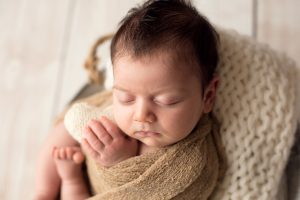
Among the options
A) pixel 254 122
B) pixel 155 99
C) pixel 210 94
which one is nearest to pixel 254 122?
pixel 254 122

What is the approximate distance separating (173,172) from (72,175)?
0.78 ft

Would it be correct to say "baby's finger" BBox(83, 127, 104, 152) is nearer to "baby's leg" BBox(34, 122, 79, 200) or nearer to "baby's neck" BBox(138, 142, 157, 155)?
"baby's neck" BBox(138, 142, 157, 155)

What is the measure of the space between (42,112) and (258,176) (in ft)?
2.09

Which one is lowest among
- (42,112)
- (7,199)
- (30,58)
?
(7,199)

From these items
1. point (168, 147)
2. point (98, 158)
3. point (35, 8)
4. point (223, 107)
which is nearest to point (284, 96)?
point (223, 107)

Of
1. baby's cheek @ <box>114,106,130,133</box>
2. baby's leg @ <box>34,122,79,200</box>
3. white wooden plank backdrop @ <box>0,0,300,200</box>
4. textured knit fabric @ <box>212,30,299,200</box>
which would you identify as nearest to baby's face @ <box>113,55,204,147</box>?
baby's cheek @ <box>114,106,130,133</box>

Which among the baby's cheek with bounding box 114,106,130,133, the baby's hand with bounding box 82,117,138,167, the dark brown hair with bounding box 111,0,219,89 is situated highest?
the dark brown hair with bounding box 111,0,219,89

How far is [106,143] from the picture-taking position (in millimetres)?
752

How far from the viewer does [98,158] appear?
30.2 inches

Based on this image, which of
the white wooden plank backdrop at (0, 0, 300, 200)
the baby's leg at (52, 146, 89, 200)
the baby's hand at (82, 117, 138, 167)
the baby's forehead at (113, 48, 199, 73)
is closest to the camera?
the baby's forehead at (113, 48, 199, 73)

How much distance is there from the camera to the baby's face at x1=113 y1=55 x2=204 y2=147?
643 millimetres

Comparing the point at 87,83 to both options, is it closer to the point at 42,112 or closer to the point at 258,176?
the point at 42,112

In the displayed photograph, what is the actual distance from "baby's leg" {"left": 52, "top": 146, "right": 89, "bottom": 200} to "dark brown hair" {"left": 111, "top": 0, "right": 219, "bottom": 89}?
0.26m

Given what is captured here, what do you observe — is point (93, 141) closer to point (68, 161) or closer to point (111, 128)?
point (111, 128)
